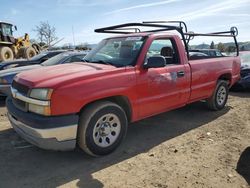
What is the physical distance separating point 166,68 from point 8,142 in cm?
303

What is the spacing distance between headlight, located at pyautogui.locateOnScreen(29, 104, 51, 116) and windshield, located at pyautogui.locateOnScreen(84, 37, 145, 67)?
1458 mm

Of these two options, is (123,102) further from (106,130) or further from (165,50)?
(165,50)

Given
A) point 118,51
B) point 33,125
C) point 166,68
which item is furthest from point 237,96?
point 33,125

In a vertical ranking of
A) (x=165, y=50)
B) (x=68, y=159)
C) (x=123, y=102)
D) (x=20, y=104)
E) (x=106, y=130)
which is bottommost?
(x=68, y=159)

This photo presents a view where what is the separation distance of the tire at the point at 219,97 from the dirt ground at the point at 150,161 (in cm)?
96

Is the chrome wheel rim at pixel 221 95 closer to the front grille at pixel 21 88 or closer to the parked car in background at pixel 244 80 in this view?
the parked car in background at pixel 244 80

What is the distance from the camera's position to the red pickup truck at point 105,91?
3.83 metres

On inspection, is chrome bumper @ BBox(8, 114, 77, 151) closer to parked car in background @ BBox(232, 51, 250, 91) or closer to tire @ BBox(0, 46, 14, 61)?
parked car in background @ BBox(232, 51, 250, 91)

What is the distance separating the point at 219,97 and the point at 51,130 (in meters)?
4.63

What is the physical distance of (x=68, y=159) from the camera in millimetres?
4340

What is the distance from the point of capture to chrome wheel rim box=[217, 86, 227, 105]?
694 centimetres

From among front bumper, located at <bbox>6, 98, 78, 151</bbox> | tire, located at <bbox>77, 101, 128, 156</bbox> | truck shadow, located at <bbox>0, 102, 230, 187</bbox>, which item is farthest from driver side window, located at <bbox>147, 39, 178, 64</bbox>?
front bumper, located at <bbox>6, 98, 78, 151</bbox>

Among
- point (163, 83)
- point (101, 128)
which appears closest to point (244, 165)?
point (163, 83)

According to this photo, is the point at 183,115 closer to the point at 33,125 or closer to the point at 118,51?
the point at 118,51
